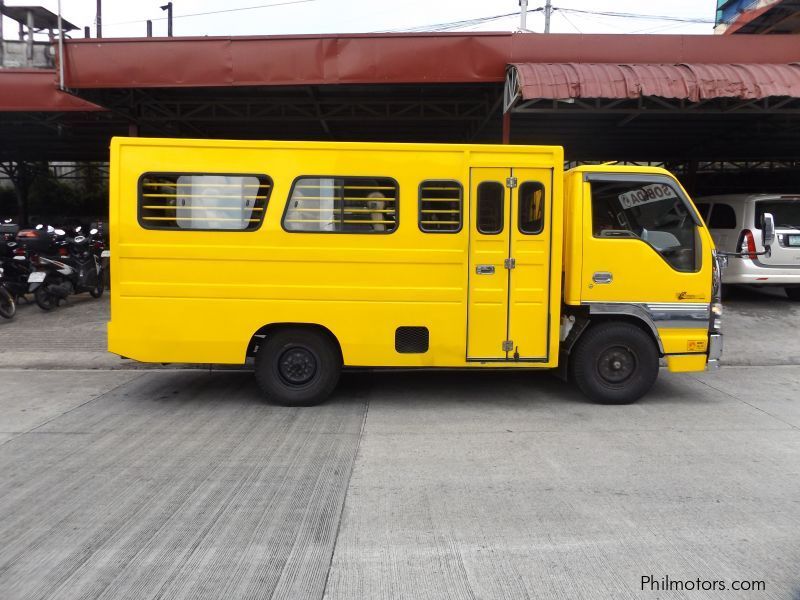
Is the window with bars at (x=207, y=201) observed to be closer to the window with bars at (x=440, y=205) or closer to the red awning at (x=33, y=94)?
the window with bars at (x=440, y=205)

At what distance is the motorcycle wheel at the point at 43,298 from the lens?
11211 mm

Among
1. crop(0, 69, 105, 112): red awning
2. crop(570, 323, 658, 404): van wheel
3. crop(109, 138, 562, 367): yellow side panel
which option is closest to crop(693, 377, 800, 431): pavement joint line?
crop(570, 323, 658, 404): van wheel

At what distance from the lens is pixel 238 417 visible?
604cm

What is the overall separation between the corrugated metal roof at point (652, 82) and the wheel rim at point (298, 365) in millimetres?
4861

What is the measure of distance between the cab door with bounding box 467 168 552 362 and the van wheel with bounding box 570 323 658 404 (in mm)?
573

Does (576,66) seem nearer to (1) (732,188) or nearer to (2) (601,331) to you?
(2) (601,331)

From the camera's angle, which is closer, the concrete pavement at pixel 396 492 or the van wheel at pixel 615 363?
the concrete pavement at pixel 396 492

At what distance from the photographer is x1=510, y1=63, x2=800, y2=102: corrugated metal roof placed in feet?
28.1

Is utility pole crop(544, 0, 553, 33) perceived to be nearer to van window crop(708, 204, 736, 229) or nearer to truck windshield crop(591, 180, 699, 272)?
van window crop(708, 204, 736, 229)

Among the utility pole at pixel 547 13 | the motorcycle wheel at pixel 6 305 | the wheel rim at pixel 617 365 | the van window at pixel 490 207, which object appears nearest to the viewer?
the van window at pixel 490 207

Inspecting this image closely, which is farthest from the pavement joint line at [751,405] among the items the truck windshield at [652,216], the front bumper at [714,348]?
the truck windshield at [652,216]

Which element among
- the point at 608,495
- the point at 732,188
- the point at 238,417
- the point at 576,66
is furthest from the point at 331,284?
the point at 732,188

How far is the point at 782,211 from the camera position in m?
11.3

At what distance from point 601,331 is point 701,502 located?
2524 millimetres
